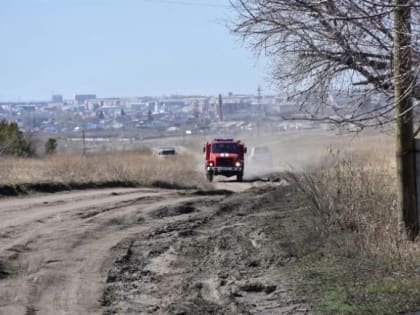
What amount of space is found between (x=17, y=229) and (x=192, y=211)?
749 centimetres

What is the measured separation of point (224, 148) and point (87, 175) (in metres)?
13.5

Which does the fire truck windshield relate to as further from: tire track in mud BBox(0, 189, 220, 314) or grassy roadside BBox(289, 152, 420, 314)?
grassy roadside BBox(289, 152, 420, 314)

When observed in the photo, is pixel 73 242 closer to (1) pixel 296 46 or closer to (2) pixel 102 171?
(1) pixel 296 46

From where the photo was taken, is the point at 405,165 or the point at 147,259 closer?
the point at 405,165

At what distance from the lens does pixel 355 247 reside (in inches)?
565

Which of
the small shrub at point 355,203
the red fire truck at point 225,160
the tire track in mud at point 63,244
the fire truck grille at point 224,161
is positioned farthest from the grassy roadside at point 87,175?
the small shrub at point 355,203

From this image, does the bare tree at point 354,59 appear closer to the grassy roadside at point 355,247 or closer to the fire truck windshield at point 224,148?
the grassy roadside at point 355,247

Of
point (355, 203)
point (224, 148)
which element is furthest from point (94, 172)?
point (355, 203)

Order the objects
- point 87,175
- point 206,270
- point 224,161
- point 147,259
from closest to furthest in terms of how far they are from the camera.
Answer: point 206,270
point 147,259
point 87,175
point 224,161

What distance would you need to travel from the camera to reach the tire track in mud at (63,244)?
1255 centimetres

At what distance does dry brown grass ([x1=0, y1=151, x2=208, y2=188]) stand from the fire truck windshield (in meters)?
1.80

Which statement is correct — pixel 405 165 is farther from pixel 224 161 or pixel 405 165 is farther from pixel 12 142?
pixel 12 142

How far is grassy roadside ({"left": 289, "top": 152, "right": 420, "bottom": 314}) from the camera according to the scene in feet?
36.0

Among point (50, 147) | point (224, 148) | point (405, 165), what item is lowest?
point (50, 147)
